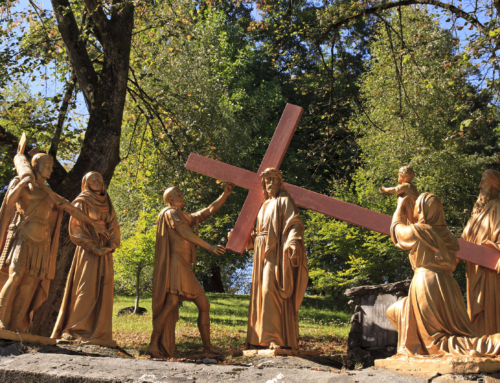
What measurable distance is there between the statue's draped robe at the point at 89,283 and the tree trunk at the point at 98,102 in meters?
2.44

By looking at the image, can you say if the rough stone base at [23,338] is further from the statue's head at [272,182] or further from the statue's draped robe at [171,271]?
the statue's head at [272,182]

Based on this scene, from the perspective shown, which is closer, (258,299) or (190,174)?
(258,299)

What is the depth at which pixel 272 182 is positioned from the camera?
737 centimetres

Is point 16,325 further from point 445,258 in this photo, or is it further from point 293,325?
point 445,258

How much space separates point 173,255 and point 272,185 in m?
1.73

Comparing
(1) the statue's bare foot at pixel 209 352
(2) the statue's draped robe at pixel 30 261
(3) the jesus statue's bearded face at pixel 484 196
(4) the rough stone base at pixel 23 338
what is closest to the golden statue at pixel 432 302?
(3) the jesus statue's bearded face at pixel 484 196

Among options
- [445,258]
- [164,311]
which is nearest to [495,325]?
[445,258]

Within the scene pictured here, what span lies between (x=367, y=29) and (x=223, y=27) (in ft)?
22.0

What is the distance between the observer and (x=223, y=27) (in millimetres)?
25500

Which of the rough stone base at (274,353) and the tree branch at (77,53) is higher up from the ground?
the tree branch at (77,53)

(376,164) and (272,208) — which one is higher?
(376,164)

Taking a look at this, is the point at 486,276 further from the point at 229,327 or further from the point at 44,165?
the point at 229,327

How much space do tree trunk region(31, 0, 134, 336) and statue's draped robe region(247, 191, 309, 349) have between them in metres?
4.25

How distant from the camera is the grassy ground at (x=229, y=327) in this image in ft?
39.1
